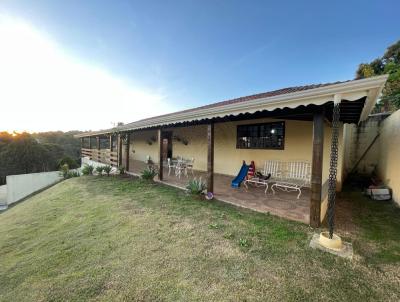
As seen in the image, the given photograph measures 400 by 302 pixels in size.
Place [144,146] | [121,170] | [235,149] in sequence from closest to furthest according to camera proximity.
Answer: [235,149] → [121,170] → [144,146]

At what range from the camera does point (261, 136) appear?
24.9 feet

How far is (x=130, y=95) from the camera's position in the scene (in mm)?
15320

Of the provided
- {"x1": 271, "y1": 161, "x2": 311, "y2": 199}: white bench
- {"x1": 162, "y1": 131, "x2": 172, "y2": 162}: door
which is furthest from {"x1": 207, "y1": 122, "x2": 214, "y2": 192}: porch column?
{"x1": 162, "y1": 131, "x2": 172, "y2": 162}: door

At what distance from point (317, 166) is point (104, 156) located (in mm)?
12952

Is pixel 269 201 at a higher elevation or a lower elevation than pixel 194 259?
higher

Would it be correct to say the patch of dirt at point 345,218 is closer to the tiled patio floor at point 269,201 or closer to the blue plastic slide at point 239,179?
the tiled patio floor at point 269,201

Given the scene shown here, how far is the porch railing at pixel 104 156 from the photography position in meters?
11.6

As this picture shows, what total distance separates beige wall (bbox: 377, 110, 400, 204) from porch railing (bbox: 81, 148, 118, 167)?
11.7 m

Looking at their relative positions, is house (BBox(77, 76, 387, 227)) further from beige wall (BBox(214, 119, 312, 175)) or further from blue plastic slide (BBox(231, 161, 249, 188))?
blue plastic slide (BBox(231, 161, 249, 188))

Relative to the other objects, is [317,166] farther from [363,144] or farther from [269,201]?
[363,144]

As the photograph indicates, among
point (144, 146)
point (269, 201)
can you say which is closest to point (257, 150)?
point (269, 201)

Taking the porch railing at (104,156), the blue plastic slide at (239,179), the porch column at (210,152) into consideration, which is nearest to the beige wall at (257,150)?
the blue plastic slide at (239,179)

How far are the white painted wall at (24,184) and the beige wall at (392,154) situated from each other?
62.2 ft

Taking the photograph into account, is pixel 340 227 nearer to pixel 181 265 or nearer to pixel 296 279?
pixel 296 279
